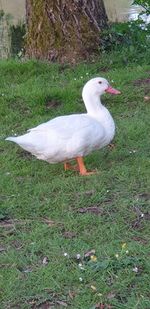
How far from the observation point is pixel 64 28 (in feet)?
28.7

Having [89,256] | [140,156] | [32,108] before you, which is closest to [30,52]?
[32,108]

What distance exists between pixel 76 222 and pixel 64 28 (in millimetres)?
4898

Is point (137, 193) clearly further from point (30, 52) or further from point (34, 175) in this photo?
point (30, 52)

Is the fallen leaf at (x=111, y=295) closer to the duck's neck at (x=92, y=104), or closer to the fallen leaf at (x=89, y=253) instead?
the fallen leaf at (x=89, y=253)

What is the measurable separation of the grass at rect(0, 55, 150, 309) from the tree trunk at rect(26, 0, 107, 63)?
70.7 inches

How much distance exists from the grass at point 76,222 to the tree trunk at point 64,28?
5.90ft

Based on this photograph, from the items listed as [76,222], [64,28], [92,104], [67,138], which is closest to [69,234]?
[76,222]

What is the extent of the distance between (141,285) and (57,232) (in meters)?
0.88

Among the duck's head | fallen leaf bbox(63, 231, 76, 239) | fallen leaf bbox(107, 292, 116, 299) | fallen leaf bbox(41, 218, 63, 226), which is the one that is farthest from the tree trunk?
fallen leaf bbox(107, 292, 116, 299)

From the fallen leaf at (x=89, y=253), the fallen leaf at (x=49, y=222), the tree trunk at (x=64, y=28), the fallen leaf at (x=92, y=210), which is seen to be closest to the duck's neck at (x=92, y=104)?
the fallen leaf at (x=92, y=210)

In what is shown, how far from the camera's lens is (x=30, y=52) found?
9.17 m

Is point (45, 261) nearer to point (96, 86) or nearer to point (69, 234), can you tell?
point (69, 234)

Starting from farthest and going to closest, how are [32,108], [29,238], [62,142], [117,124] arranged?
[32,108]
[117,124]
[62,142]
[29,238]

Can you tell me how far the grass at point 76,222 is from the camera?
3539mm
